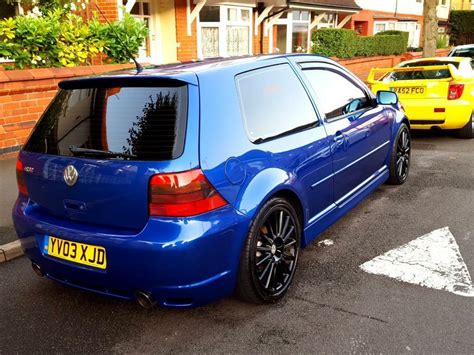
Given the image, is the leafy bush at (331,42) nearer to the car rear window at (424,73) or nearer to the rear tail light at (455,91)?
the car rear window at (424,73)

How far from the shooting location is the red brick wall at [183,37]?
13492mm

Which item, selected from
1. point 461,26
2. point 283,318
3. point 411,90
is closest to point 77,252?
point 283,318

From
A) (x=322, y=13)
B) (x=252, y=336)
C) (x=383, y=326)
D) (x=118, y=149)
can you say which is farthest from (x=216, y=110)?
(x=322, y=13)

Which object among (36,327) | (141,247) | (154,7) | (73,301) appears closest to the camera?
(141,247)

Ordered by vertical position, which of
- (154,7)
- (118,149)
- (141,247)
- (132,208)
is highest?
(154,7)

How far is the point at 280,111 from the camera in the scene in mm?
3369

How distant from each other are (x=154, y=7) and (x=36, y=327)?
12.1 meters

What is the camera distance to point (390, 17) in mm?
27312

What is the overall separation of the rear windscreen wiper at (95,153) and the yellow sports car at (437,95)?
20.8 ft

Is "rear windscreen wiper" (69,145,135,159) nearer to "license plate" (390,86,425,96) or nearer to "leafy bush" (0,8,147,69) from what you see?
"leafy bush" (0,8,147,69)

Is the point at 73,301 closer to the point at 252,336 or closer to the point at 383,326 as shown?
the point at 252,336

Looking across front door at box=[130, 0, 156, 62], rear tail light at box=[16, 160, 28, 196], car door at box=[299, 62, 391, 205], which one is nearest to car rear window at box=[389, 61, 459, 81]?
car door at box=[299, 62, 391, 205]

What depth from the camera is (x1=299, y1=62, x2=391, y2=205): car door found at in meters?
3.86

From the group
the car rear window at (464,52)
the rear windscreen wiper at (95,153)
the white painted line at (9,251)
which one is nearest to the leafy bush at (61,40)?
the white painted line at (9,251)
